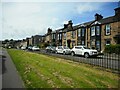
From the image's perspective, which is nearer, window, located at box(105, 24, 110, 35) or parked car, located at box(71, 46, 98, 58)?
parked car, located at box(71, 46, 98, 58)

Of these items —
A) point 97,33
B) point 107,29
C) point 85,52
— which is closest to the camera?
point 85,52

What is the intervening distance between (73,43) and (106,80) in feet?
139

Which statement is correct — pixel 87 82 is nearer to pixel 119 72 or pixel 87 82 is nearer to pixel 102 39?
pixel 119 72

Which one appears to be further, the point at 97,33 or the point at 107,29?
the point at 97,33

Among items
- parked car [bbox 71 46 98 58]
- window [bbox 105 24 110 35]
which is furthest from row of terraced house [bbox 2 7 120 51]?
parked car [bbox 71 46 98 58]

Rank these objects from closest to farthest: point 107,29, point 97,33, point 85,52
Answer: point 85,52 < point 107,29 < point 97,33

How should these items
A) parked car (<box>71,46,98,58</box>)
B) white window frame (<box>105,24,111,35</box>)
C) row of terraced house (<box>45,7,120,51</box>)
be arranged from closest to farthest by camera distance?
parked car (<box>71,46,98,58</box>)
row of terraced house (<box>45,7,120,51</box>)
white window frame (<box>105,24,111,35</box>)

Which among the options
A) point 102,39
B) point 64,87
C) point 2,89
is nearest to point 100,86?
point 64,87

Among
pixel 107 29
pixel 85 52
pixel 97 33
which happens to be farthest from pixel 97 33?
pixel 85 52

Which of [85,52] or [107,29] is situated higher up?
[107,29]

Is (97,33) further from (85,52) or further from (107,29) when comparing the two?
(85,52)

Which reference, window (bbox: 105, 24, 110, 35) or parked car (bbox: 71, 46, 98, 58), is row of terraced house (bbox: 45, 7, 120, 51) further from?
parked car (bbox: 71, 46, 98, 58)

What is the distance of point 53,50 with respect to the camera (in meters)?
41.2

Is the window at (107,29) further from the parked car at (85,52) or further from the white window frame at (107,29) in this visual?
the parked car at (85,52)
